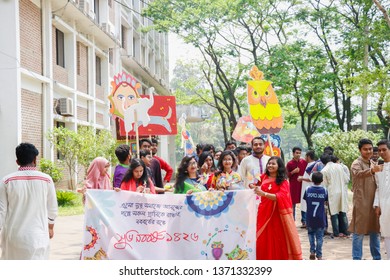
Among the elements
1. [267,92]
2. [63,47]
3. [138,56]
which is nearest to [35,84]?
[63,47]

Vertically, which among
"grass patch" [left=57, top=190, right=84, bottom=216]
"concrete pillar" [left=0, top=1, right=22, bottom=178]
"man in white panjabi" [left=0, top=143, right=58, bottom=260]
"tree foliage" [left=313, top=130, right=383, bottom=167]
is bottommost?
"grass patch" [left=57, top=190, right=84, bottom=216]

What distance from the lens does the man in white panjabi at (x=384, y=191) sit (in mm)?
6324

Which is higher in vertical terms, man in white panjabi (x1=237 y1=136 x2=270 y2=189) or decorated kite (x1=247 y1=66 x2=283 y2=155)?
decorated kite (x1=247 y1=66 x2=283 y2=155)

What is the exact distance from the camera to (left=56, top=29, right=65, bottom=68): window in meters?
18.7

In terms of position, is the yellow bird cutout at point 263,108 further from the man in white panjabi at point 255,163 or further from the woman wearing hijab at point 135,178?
the woman wearing hijab at point 135,178

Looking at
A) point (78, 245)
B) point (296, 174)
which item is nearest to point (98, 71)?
point (296, 174)

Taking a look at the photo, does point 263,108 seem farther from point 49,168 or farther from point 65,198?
point 49,168

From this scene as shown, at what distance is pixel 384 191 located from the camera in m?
6.42

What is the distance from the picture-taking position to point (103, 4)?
2398 cm

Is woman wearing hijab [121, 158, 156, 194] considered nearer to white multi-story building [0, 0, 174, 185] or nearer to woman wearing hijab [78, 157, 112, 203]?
woman wearing hijab [78, 157, 112, 203]

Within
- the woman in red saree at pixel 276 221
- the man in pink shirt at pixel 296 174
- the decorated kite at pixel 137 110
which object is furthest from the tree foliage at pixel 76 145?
the woman in red saree at pixel 276 221

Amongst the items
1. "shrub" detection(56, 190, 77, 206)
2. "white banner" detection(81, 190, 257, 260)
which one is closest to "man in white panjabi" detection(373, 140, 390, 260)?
"white banner" detection(81, 190, 257, 260)

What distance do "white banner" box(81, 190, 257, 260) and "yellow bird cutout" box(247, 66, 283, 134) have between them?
2.88 metres
